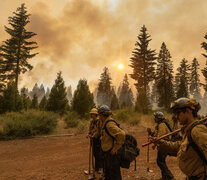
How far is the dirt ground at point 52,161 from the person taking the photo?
5434 millimetres

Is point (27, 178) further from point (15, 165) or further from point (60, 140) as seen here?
point (60, 140)

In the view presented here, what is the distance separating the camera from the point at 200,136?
1.80 metres

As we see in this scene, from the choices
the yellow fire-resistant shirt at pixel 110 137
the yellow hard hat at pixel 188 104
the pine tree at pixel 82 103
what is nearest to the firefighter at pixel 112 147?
the yellow fire-resistant shirt at pixel 110 137

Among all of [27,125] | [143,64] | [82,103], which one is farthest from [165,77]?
[27,125]

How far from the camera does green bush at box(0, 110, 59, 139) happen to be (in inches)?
433

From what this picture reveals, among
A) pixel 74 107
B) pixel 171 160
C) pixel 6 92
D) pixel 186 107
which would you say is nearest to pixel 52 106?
pixel 74 107

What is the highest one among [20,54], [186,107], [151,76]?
[20,54]

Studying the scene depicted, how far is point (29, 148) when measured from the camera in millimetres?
8945

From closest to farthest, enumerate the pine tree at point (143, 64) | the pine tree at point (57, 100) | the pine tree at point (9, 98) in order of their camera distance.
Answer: the pine tree at point (9, 98) → the pine tree at point (57, 100) → the pine tree at point (143, 64)

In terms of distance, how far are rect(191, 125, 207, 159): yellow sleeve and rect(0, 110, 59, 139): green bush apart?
12.3 meters

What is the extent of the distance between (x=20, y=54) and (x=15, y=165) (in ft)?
74.5

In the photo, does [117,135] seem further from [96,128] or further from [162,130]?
[96,128]

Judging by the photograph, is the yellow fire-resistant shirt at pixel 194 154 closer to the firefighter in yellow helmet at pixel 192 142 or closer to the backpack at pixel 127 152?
the firefighter in yellow helmet at pixel 192 142

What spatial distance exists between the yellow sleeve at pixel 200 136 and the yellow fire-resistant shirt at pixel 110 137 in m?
1.83
